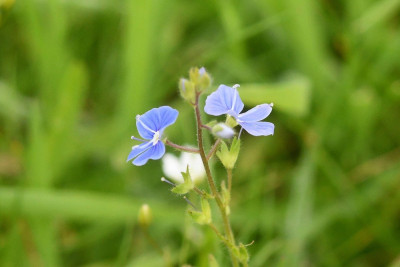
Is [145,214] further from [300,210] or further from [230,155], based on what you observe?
[300,210]

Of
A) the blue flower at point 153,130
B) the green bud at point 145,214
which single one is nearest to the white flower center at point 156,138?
the blue flower at point 153,130

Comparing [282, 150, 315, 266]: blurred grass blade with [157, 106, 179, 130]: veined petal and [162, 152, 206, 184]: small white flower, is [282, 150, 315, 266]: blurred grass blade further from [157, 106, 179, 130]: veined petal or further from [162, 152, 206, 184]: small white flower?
[157, 106, 179, 130]: veined petal

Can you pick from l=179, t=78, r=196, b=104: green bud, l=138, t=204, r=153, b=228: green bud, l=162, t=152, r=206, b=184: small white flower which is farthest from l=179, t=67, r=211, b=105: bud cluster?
l=162, t=152, r=206, b=184: small white flower

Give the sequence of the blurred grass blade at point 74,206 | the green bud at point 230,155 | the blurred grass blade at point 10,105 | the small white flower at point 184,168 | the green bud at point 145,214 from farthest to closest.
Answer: the blurred grass blade at point 10,105 < the blurred grass blade at point 74,206 < the small white flower at point 184,168 < the green bud at point 145,214 < the green bud at point 230,155

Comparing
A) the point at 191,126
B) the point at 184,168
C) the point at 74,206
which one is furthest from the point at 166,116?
the point at 191,126

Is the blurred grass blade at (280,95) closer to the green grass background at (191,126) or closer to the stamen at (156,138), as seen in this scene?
the green grass background at (191,126)

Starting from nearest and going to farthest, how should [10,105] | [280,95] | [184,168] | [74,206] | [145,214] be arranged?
1. [145,214]
2. [184,168]
3. [74,206]
4. [280,95]
5. [10,105]
